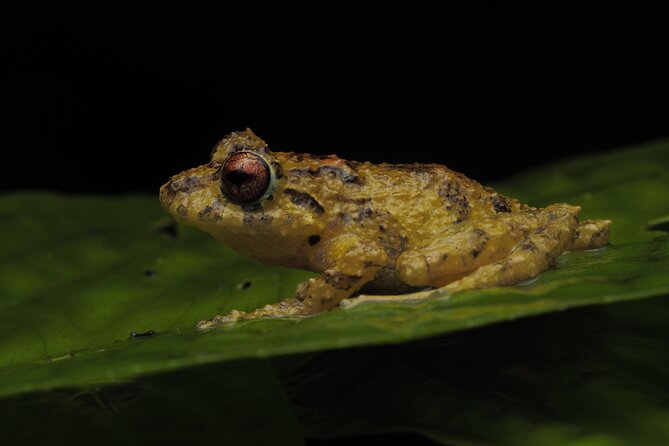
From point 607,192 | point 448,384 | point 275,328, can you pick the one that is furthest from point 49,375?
point 607,192

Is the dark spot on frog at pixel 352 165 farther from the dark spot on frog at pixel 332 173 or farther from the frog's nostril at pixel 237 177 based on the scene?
the frog's nostril at pixel 237 177

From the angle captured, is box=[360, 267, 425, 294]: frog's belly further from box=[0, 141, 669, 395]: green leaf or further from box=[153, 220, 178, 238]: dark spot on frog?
box=[153, 220, 178, 238]: dark spot on frog

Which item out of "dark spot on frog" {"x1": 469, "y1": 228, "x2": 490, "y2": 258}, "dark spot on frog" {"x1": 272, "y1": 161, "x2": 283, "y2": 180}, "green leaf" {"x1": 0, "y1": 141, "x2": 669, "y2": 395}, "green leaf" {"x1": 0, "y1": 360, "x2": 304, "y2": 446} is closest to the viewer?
"green leaf" {"x1": 0, "y1": 141, "x2": 669, "y2": 395}

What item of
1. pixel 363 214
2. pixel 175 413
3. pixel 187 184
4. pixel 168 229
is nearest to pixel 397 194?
pixel 363 214

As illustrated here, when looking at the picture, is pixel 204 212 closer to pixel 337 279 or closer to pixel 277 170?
pixel 277 170

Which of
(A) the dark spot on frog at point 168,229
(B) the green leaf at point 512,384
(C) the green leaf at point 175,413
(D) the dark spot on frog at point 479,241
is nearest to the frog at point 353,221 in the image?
(D) the dark spot on frog at point 479,241

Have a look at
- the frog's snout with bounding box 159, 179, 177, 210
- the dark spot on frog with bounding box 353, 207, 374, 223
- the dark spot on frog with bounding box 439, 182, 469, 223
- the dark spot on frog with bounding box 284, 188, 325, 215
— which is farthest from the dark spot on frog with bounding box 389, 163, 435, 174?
the frog's snout with bounding box 159, 179, 177, 210

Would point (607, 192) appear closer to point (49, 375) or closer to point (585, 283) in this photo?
point (585, 283)
